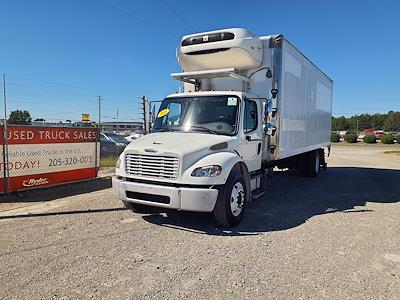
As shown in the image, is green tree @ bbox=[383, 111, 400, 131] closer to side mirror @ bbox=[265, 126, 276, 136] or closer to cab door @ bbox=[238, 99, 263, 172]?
side mirror @ bbox=[265, 126, 276, 136]

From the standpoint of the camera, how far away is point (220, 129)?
640 cm

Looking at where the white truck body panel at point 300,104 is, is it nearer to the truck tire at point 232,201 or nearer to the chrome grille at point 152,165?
the truck tire at point 232,201

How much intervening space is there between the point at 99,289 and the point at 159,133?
3.59m

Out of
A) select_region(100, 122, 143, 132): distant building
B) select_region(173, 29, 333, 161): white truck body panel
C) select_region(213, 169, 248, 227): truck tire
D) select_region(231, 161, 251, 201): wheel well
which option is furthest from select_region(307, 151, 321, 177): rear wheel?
select_region(213, 169, 248, 227): truck tire

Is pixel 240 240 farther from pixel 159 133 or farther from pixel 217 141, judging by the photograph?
pixel 159 133

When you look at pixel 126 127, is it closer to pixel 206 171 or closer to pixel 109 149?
pixel 109 149

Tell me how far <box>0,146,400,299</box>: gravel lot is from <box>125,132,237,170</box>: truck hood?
1280mm

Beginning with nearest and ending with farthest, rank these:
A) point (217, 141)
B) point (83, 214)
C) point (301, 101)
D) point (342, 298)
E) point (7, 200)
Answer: point (342, 298), point (217, 141), point (83, 214), point (7, 200), point (301, 101)

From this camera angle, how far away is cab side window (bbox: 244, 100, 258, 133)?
6758 mm

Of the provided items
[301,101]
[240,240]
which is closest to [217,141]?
[240,240]

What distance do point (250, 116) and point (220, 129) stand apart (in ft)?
2.94

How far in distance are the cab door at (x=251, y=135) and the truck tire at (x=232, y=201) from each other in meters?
0.77

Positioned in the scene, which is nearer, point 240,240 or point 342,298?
point 342,298

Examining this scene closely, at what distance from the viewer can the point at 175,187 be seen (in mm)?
5363
